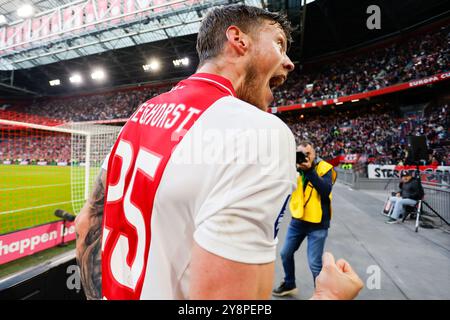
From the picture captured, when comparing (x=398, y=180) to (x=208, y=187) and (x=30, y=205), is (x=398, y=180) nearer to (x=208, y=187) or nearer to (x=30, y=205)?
(x=208, y=187)

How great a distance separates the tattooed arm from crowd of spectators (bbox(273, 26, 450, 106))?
72.0ft

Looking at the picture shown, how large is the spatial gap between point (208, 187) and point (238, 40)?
66 cm

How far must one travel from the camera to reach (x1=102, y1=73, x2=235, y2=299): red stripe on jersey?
2.35ft

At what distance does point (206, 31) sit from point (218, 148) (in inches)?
27.8

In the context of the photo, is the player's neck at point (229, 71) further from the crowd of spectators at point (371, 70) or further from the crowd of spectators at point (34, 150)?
the crowd of spectators at point (34, 150)

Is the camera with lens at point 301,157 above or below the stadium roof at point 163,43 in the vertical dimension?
below

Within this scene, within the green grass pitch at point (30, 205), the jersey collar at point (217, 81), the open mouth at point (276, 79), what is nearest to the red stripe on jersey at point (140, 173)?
the jersey collar at point (217, 81)

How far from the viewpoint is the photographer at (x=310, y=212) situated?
2.92 meters

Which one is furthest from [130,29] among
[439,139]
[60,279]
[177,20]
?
[439,139]

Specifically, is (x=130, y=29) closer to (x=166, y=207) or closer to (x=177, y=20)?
(x=177, y=20)

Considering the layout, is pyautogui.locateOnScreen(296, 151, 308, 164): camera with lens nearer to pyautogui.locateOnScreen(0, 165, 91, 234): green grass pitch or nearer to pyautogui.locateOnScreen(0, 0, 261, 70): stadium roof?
pyautogui.locateOnScreen(0, 165, 91, 234): green grass pitch

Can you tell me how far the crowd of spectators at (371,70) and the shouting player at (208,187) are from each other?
21.4 m

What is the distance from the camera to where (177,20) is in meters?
16.9

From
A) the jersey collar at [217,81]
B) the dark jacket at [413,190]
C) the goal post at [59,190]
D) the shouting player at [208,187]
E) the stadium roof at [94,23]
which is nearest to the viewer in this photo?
the shouting player at [208,187]
